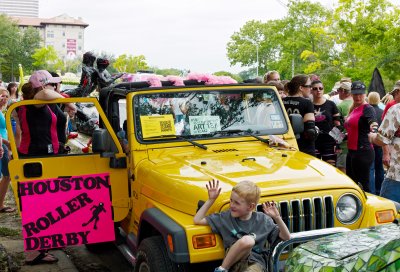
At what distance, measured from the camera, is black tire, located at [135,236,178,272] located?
3869 millimetres

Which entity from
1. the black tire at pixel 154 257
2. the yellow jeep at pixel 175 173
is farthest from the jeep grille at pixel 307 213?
the black tire at pixel 154 257

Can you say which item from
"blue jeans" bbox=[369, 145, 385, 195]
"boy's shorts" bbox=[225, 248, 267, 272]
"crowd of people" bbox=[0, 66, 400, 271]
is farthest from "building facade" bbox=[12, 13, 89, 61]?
"boy's shorts" bbox=[225, 248, 267, 272]

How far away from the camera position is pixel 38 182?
16.1ft

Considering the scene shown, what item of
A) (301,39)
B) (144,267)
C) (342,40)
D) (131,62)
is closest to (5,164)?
(144,267)

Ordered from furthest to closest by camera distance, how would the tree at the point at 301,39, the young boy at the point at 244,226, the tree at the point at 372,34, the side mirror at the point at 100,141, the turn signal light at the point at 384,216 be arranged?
the tree at the point at 301,39, the tree at the point at 372,34, the side mirror at the point at 100,141, the turn signal light at the point at 384,216, the young boy at the point at 244,226

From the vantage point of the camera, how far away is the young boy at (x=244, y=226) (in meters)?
3.59

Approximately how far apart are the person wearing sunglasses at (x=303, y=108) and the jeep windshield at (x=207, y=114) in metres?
0.97

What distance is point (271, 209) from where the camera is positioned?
3.73 metres

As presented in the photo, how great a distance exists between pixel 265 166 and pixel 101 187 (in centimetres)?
153

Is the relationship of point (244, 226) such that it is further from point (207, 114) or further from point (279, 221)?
point (207, 114)

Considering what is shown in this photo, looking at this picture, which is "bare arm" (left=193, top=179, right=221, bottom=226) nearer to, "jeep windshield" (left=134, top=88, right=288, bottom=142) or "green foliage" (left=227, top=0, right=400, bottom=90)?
"jeep windshield" (left=134, top=88, right=288, bottom=142)

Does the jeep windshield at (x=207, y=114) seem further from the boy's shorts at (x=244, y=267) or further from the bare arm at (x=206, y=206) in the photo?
the boy's shorts at (x=244, y=267)

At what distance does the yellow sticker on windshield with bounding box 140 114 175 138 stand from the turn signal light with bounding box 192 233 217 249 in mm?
1511

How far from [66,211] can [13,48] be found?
70.3 meters
